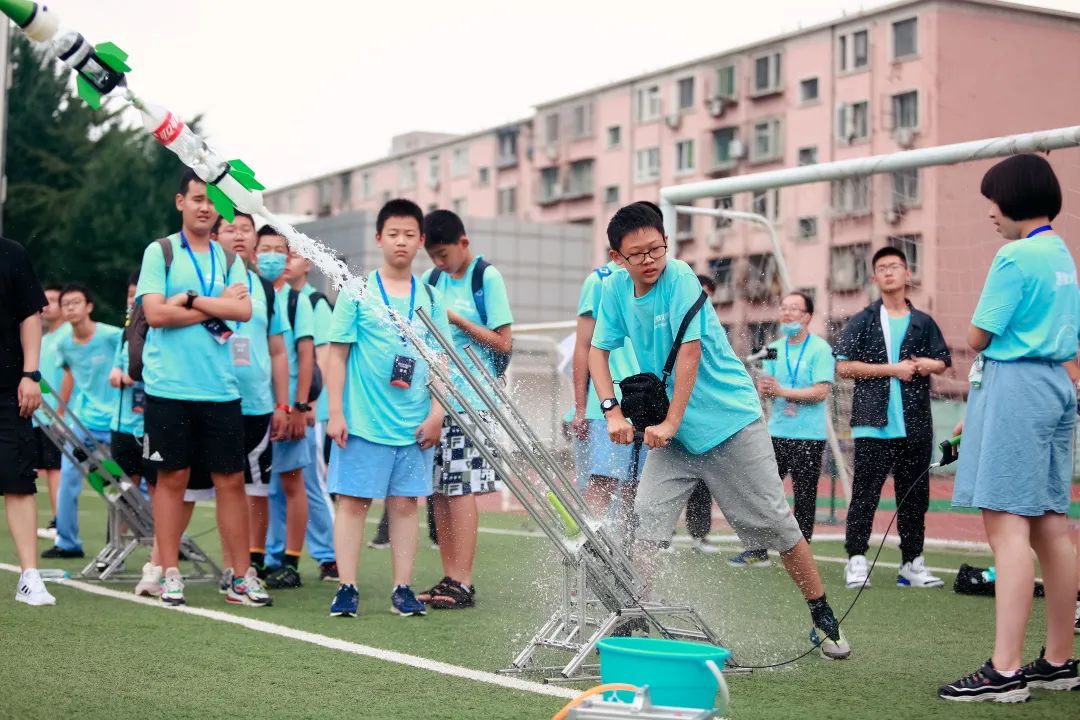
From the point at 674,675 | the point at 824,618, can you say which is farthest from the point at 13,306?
the point at 674,675

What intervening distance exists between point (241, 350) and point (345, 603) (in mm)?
1697

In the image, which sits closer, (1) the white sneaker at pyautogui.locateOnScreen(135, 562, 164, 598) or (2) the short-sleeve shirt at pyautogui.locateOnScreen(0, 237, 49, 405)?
(2) the short-sleeve shirt at pyautogui.locateOnScreen(0, 237, 49, 405)

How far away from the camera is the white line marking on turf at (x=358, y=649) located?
5004 millimetres

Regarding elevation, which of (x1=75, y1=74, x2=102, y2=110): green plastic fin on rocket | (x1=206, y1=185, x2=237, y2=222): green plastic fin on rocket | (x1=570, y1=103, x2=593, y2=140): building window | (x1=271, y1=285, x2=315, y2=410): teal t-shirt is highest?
(x1=570, y1=103, x2=593, y2=140): building window

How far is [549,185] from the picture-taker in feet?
216

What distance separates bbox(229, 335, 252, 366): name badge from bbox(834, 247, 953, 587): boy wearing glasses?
12.7ft

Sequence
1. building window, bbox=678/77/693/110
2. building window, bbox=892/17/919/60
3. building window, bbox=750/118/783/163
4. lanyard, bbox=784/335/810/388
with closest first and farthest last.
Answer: lanyard, bbox=784/335/810/388
building window, bbox=892/17/919/60
building window, bbox=750/118/783/163
building window, bbox=678/77/693/110

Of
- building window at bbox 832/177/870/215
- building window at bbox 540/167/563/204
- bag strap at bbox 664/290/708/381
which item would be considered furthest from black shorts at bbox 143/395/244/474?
building window at bbox 540/167/563/204

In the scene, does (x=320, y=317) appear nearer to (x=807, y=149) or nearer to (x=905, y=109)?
(x=905, y=109)

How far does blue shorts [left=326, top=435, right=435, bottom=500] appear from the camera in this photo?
268 inches

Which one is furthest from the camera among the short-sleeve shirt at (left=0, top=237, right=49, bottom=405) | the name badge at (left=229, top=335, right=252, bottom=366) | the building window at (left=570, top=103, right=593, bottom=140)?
the building window at (left=570, top=103, right=593, bottom=140)

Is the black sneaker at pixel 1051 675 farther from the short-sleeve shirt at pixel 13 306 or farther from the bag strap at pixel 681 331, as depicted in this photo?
the short-sleeve shirt at pixel 13 306

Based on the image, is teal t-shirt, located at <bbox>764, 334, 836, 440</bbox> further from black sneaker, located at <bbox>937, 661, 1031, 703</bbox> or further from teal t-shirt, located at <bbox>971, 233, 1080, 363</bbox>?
black sneaker, located at <bbox>937, 661, 1031, 703</bbox>

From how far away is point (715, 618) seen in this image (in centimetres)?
666
